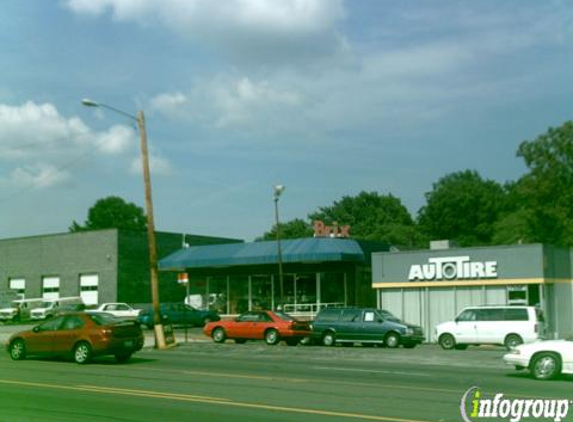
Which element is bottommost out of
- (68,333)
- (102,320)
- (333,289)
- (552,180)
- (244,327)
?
(244,327)

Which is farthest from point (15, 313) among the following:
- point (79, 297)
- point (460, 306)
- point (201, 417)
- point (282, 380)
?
point (201, 417)

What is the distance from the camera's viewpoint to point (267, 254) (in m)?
45.1

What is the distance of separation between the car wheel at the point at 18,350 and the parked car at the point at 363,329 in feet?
43.6

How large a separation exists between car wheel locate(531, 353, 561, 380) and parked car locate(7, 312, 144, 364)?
441 inches

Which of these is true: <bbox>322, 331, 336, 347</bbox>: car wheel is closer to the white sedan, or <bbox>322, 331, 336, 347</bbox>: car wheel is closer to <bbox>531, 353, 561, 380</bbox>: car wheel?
the white sedan

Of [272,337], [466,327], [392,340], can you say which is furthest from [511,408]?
[272,337]

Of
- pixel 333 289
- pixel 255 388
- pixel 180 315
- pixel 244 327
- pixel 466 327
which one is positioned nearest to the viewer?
pixel 255 388

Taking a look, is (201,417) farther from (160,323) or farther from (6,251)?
(6,251)

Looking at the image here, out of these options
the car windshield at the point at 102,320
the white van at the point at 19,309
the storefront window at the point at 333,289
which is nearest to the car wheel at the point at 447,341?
the storefront window at the point at 333,289

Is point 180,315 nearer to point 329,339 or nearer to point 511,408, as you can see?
point 329,339

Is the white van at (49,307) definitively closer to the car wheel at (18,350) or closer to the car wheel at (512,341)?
the car wheel at (18,350)

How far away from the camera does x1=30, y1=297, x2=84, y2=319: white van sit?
53.3m

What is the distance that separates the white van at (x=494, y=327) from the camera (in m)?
30.1

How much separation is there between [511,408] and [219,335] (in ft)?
75.0
